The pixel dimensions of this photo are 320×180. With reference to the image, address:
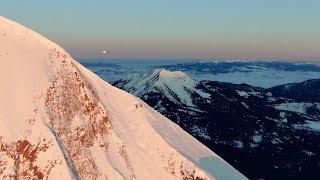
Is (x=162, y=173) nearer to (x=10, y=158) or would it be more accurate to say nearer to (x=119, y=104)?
(x=119, y=104)

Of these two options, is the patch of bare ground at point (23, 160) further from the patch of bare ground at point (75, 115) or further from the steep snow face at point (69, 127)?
the patch of bare ground at point (75, 115)

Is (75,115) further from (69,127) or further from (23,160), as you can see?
(23,160)

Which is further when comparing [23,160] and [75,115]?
[75,115]

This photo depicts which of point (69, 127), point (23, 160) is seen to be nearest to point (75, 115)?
point (69, 127)

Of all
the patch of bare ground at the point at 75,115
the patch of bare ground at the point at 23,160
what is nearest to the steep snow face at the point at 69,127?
the patch of bare ground at the point at 75,115

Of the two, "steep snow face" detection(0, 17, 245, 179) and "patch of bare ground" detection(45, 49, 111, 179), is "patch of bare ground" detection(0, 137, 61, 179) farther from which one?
"patch of bare ground" detection(45, 49, 111, 179)

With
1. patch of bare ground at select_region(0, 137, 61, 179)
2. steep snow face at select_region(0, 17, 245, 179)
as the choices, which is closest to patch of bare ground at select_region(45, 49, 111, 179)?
steep snow face at select_region(0, 17, 245, 179)

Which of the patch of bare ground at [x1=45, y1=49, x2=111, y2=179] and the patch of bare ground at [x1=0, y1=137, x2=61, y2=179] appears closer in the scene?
the patch of bare ground at [x1=0, y1=137, x2=61, y2=179]

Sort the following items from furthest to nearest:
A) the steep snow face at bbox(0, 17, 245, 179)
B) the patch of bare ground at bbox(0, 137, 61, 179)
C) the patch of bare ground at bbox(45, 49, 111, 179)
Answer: the patch of bare ground at bbox(45, 49, 111, 179)
the steep snow face at bbox(0, 17, 245, 179)
the patch of bare ground at bbox(0, 137, 61, 179)

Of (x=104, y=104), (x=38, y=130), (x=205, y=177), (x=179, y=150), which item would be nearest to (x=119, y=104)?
(x=104, y=104)
